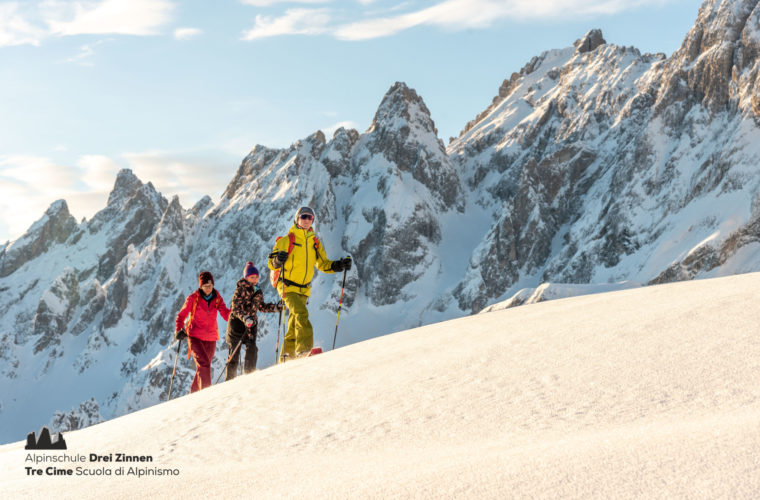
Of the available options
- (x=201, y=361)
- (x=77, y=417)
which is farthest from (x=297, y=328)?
(x=77, y=417)

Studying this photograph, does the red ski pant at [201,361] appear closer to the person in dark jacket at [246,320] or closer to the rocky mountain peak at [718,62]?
the person in dark jacket at [246,320]

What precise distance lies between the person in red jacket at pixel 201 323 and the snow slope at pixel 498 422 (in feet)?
15.4

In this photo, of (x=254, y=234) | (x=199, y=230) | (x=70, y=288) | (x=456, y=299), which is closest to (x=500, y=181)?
(x=456, y=299)

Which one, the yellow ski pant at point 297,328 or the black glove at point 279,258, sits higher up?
the black glove at point 279,258

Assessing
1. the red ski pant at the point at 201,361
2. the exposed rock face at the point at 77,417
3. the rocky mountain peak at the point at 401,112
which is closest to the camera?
the red ski pant at the point at 201,361

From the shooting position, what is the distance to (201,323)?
12336mm

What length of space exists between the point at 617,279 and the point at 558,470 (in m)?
123

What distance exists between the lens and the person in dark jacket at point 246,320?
11.8 meters

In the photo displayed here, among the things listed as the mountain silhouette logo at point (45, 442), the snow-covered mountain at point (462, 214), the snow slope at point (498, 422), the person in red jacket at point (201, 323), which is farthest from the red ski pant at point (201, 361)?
the snow-covered mountain at point (462, 214)

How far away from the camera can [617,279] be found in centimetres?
11881

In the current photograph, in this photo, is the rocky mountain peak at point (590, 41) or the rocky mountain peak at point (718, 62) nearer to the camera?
the rocky mountain peak at point (718, 62)

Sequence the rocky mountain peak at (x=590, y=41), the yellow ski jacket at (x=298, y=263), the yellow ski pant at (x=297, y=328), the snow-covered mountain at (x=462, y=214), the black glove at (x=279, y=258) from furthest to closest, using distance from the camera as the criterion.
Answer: the rocky mountain peak at (x=590, y=41) < the snow-covered mountain at (x=462, y=214) < the yellow ski jacket at (x=298, y=263) < the yellow ski pant at (x=297, y=328) < the black glove at (x=279, y=258)

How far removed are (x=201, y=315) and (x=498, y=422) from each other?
876 cm

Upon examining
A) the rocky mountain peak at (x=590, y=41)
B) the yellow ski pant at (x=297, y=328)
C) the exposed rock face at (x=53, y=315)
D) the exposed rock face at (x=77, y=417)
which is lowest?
the exposed rock face at (x=77, y=417)
